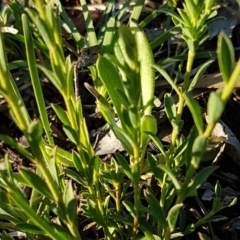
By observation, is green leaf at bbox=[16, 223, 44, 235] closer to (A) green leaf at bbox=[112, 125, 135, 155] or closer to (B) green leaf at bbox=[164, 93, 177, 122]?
(A) green leaf at bbox=[112, 125, 135, 155]

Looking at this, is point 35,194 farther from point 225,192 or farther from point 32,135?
point 225,192

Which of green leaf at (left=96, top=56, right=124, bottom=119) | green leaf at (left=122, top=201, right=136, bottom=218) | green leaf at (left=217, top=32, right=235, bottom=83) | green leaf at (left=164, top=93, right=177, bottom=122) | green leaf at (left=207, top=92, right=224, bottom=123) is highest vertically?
green leaf at (left=217, top=32, right=235, bottom=83)

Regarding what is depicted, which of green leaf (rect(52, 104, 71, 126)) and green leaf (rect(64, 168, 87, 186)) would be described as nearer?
green leaf (rect(52, 104, 71, 126))

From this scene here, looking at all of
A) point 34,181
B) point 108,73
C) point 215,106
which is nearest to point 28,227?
point 34,181

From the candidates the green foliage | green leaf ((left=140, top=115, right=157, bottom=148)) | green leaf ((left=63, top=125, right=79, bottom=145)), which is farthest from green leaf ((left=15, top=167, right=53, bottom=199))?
green leaf ((left=140, top=115, right=157, bottom=148))

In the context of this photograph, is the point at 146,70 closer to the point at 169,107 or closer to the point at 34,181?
the point at 169,107

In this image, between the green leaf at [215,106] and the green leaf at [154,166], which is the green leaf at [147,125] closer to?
the green leaf at [154,166]

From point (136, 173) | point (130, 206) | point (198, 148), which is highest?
point (198, 148)

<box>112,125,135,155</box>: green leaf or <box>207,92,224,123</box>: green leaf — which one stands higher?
<box>207,92,224,123</box>: green leaf

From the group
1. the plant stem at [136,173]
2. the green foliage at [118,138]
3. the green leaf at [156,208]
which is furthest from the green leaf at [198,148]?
the green leaf at [156,208]
